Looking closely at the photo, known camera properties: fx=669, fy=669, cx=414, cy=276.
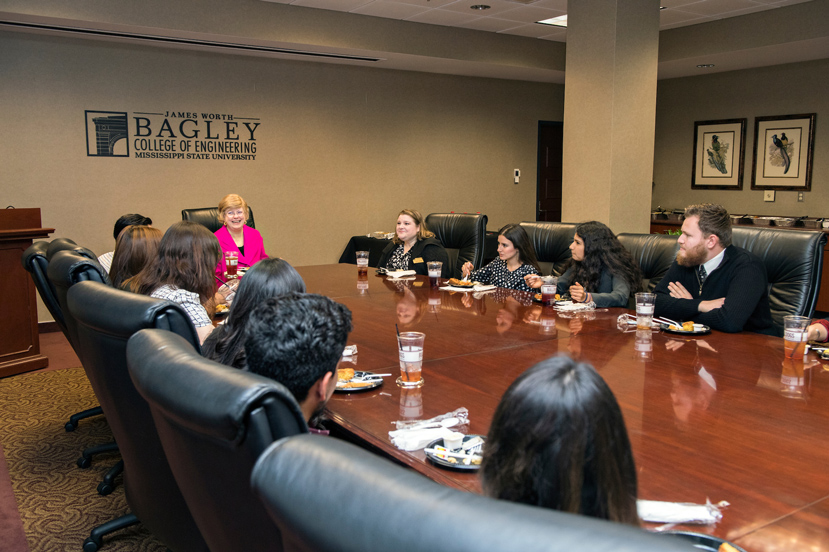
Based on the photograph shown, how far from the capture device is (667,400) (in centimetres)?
182

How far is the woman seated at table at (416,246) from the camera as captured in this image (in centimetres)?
470

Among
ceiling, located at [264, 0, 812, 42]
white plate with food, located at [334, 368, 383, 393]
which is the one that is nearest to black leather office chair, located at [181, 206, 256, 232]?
ceiling, located at [264, 0, 812, 42]

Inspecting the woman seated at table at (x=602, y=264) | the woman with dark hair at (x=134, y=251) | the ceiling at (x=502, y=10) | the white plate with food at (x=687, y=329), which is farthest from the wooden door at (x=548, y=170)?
the woman with dark hair at (x=134, y=251)

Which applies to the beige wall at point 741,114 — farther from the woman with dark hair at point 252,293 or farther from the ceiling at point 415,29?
the woman with dark hair at point 252,293

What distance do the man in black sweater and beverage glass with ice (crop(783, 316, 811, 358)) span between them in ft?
1.38

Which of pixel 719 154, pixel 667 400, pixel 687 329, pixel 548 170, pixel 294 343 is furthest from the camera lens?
pixel 548 170

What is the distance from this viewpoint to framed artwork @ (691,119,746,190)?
817 cm

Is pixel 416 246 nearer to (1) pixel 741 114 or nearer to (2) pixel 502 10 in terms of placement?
(2) pixel 502 10

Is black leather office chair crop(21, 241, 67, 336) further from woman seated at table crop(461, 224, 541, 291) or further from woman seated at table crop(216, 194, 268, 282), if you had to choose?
woman seated at table crop(461, 224, 541, 291)

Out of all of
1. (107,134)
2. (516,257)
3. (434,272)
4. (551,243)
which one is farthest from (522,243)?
(107,134)

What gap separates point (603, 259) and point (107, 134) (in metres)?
4.82

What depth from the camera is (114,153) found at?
20.4ft

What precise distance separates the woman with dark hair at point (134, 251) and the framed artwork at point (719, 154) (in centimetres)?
735

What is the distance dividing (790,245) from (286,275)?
2.35 m
